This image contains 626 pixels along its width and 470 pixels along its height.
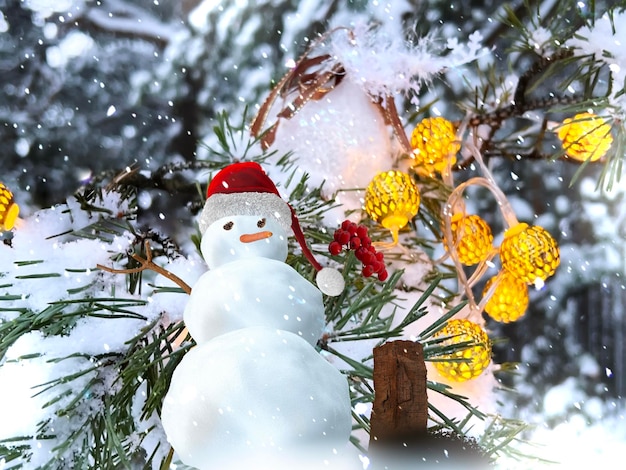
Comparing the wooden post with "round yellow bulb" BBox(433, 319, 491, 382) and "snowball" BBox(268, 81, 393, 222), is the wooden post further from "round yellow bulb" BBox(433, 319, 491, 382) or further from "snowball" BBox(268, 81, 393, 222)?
"snowball" BBox(268, 81, 393, 222)

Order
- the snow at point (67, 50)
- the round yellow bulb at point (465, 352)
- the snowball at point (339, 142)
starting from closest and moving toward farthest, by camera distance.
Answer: the round yellow bulb at point (465, 352) → the snowball at point (339, 142) → the snow at point (67, 50)

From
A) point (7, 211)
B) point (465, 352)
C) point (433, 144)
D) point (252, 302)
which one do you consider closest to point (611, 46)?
point (433, 144)

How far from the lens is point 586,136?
23.7 inches

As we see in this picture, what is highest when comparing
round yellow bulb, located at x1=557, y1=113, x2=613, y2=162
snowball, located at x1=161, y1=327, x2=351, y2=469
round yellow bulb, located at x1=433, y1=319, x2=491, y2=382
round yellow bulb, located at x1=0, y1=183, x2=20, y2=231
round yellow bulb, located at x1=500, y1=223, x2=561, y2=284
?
round yellow bulb, located at x1=557, y1=113, x2=613, y2=162

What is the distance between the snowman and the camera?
0.97 ft

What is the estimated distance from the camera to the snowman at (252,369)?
0.30m

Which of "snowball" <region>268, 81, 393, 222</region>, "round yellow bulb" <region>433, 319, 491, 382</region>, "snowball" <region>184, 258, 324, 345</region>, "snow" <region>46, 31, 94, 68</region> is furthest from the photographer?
"snow" <region>46, 31, 94, 68</region>

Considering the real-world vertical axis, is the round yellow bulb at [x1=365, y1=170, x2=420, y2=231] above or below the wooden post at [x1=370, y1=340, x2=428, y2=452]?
above

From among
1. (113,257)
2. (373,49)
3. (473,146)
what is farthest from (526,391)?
(113,257)

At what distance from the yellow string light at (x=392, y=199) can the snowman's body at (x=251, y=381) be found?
8.3 inches

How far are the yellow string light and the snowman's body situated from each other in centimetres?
21

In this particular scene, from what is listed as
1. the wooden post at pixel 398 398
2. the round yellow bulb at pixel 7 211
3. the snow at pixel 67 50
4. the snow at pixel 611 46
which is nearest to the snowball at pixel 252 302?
the wooden post at pixel 398 398

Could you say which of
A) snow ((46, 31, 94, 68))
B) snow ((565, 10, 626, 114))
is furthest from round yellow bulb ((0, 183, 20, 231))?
snow ((46, 31, 94, 68))

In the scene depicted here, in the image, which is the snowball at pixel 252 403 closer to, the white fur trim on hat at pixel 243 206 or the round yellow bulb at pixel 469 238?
the white fur trim on hat at pixel 243 206
